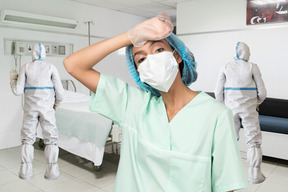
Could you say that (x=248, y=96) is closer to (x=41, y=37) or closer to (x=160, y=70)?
(x=160, y=70)

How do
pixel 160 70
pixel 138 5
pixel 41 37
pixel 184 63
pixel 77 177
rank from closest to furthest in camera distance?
pixel 160 70
pixel 184 63
pixel 77 177
pixel 41 37
pixel 138 5

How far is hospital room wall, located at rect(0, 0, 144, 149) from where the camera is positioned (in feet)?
14.7

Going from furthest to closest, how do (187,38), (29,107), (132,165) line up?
(187,38)
(29,107)
(132,165)

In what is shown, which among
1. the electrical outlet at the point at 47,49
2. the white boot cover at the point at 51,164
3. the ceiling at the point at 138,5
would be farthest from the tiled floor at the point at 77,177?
the ceiling at the point at 138,5

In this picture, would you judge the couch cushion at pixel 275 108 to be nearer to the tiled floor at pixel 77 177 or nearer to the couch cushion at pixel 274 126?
the couch cushion at pixel 274 126

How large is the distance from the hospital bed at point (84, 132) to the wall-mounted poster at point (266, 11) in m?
3.31

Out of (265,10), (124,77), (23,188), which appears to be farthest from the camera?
(124,77)

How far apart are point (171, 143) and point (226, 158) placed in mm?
204

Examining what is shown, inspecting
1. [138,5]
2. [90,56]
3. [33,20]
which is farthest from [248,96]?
[33,20]

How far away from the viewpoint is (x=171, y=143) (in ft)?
3.14

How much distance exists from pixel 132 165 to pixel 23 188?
2.58 meters

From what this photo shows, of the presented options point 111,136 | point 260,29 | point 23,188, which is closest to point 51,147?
point 23,188

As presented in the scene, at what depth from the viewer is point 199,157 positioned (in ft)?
2.94

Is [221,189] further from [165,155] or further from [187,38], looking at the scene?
[187,38]
